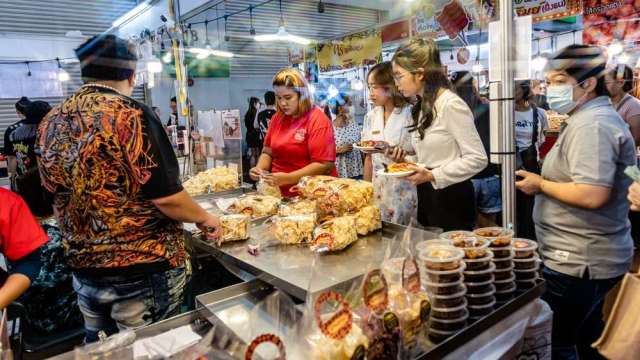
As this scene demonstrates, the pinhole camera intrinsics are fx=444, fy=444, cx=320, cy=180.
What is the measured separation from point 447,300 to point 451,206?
120 centimetres

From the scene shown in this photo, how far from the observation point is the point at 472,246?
4.88ft

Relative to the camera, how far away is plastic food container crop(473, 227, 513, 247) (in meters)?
1.50

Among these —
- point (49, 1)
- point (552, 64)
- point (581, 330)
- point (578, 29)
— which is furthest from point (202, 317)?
point (49, 1)

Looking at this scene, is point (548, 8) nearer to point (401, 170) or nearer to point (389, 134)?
point (389, 134)

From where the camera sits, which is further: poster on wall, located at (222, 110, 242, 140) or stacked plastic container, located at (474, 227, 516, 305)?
poster on wall, located at (222, 110, 242, 140)

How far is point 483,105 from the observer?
3.44m

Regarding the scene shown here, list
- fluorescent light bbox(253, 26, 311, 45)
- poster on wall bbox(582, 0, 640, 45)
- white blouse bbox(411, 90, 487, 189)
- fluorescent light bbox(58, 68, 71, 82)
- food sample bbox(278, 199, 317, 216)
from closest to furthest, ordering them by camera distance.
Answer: food sample bbox(278, 199, 317, 216) < white blouse bbox(411, 90, 487, 189) < poster on wall bbox(582, 0, 640, 45) < fluorescent light bbox(58, 68, 71, 82) < fluorescent light bbox(253, 26, 311, 45)

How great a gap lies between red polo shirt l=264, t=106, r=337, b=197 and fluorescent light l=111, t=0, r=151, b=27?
480cm

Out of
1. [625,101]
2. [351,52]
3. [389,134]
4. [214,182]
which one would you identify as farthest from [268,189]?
[351,52]

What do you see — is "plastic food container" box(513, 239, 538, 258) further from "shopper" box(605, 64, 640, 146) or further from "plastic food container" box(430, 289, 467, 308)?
"shopper" box(605, 64, 640, 146)

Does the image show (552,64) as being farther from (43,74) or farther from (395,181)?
(43,74)

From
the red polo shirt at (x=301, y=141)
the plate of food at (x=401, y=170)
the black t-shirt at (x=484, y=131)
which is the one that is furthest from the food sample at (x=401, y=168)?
the black t-shirt at (x=484, y=131)

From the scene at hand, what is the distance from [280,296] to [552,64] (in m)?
1.59

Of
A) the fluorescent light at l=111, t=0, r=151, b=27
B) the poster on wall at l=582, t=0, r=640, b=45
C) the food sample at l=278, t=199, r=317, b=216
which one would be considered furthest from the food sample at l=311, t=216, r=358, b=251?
the fluorescent light at l=111, t=0, r=151, b=27
